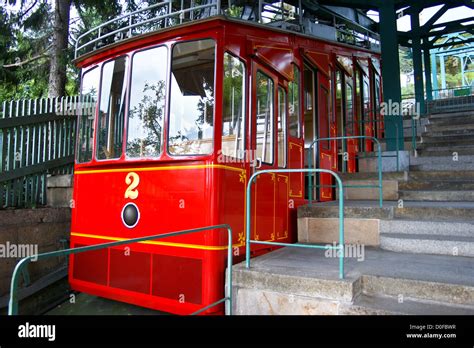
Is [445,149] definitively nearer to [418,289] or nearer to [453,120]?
[453,120]

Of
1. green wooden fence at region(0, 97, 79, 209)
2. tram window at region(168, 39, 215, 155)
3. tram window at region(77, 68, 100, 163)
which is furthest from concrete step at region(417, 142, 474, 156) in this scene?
green wooden fence at region(0, 97, 79, 209)

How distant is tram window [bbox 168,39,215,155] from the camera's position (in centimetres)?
409

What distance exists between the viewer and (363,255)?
426 centimetres

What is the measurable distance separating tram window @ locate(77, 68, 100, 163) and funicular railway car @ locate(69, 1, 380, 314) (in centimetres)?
2

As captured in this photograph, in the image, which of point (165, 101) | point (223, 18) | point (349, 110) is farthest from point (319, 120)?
point (165, 101)

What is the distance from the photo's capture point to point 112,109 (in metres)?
4.68

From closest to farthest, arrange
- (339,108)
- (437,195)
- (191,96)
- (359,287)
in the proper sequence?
(359,287), (191,96), (437,195), (339,108)

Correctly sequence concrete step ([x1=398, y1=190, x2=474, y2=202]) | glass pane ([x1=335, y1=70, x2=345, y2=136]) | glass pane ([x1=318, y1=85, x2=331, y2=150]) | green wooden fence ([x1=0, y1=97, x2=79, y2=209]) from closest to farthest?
1. concrete step ([x1=398, y1=190, x2=474, y2=202])
2. green wooden fence ([x1=0, y1=97, x2=79, y2=209])
3. glass pane ([x1=318, y1=85, x2=331, y2=150])
4. glass pane ([x1=335, y1=70, x2=345, y2=136])

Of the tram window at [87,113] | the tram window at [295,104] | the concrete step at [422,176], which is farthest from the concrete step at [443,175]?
the tram window at [87,113]

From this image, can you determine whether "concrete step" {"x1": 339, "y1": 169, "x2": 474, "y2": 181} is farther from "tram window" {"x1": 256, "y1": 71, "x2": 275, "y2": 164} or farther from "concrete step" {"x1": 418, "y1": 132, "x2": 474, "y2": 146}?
"tram window" {"x1": 256, "y1": 71, "x2": 275, "y2": 164}

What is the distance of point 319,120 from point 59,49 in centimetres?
624

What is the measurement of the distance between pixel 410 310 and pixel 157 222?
8.61ft

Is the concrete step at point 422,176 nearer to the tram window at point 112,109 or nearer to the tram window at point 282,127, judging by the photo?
the tram window at point 282,127
